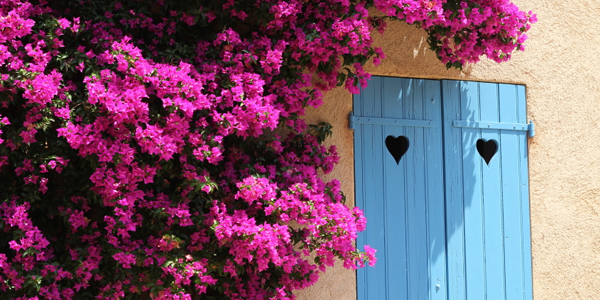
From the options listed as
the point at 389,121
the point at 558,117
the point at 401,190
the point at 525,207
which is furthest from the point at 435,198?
the point at 558,117

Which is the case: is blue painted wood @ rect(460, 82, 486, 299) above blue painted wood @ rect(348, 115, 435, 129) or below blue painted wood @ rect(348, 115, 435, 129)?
below

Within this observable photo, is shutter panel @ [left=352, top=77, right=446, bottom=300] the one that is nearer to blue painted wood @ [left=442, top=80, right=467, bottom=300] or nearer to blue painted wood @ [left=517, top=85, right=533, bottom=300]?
blue painted wood @ [left=442, top=80, right=467, bottom=300]

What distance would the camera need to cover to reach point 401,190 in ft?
17.6

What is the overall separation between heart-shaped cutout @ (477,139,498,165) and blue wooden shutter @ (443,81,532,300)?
123mm

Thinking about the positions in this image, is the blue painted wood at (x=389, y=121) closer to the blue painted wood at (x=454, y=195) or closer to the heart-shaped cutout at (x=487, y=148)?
the blue painted wood at (x=454, y=195)

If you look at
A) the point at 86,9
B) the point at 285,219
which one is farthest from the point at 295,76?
the point at 86,9

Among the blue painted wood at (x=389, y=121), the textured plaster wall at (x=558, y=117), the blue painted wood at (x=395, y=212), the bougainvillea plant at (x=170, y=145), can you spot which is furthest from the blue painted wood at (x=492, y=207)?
the bougainvillea plant at (x=170, y=145)

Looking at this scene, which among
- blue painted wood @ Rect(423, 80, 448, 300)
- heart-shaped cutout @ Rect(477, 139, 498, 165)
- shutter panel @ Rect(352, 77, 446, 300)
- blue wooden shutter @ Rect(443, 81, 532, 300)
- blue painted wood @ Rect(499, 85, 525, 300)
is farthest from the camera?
heart-shaped cutout @ Rect(477, 139, 498, 165)

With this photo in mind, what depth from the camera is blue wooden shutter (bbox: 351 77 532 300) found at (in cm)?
528

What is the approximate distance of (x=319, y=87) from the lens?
16.1 ft

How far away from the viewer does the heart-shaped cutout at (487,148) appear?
580 centimetres

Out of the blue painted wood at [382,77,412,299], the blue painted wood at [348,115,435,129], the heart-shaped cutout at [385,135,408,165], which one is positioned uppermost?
the blue painted wood at [348,115,435,129]

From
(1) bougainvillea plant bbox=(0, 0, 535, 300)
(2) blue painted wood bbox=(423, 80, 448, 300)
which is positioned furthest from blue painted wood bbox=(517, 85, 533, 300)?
(1) bougainvillea plant bbox=(0, 0, 535, 300)

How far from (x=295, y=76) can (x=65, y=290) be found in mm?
1819
